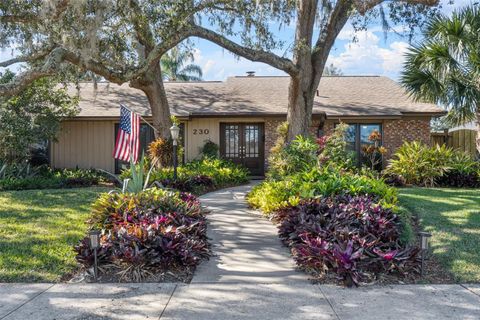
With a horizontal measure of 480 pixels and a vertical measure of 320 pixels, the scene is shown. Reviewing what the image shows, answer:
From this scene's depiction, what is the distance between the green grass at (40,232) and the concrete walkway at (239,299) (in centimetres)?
43

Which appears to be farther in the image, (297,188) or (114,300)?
(297,188)

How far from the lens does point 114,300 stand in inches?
164

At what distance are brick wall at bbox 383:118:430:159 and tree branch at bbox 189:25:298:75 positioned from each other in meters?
6.47

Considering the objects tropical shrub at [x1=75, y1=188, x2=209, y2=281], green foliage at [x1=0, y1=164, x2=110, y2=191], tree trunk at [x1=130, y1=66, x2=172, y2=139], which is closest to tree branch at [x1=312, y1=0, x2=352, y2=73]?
tree trunk at [x1=130, y1=66, x2=172, y2=139]

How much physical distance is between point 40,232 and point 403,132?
1343cm

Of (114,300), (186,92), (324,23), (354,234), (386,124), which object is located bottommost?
(114,300)

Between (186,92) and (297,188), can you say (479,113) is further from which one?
(186,92)

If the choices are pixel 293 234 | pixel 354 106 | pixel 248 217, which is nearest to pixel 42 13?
pixel 248 217

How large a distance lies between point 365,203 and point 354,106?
10.1 metres

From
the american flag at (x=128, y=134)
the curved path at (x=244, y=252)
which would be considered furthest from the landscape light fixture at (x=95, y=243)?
the american flag at (x=128, y=134)

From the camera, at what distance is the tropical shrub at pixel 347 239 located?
15.8 feet

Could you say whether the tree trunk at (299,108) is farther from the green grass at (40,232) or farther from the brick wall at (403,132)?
A: the green grass at (40,232)

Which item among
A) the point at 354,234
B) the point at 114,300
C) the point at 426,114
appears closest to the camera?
the point at 114,300

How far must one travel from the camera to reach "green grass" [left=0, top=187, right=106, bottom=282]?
501cm
